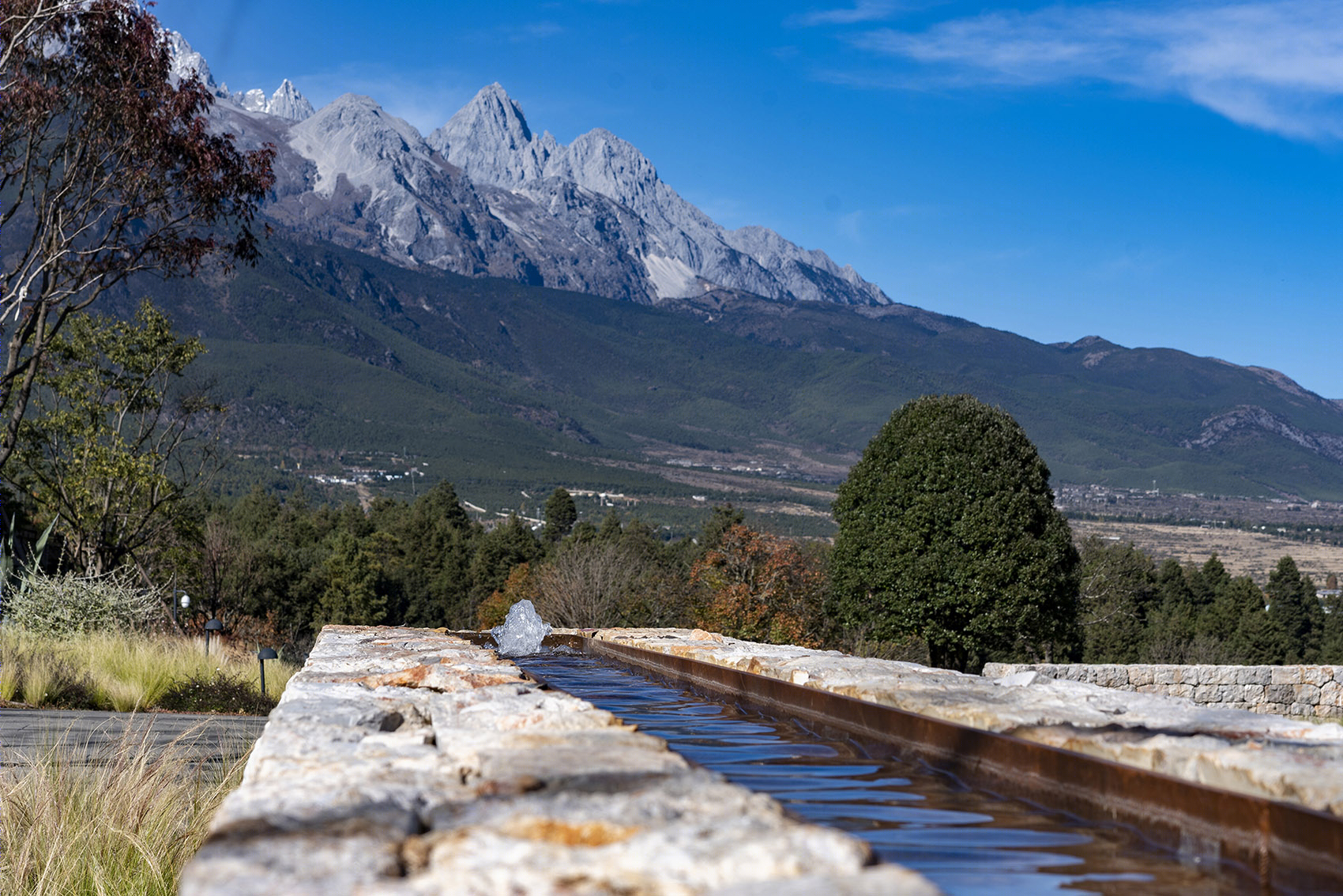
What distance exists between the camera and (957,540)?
22.1 m

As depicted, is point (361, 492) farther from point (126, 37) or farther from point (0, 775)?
point (0, 775)

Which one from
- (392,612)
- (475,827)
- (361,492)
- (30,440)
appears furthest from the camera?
(361,492)

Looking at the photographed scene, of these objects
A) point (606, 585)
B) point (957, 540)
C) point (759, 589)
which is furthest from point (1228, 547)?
point (957, 540)

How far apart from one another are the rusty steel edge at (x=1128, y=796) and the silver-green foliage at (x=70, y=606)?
14248 millimetres

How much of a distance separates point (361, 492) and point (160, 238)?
123595 millimetres

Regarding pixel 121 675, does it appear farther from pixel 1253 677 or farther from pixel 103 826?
pixel 1253 677

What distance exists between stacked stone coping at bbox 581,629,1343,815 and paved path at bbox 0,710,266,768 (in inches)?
142

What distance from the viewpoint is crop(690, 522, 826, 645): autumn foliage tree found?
1243 inches

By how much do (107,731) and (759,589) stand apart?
1028 inches

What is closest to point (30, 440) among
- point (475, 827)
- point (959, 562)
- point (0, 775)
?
point (959, 562)

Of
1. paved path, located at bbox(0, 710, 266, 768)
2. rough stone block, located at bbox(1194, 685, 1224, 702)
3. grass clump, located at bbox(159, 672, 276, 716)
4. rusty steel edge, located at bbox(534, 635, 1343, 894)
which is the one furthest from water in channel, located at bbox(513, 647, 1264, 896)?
grass clump, located at bbox(159, 672, 276, 716)

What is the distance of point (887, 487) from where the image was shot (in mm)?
23094

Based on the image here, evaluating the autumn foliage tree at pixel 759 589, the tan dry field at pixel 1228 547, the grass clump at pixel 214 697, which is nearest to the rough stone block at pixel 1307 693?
the grass clump at pixel 214 697

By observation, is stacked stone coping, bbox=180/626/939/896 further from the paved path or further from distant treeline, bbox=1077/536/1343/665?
distant treeline, bbox=1077/536/1343/665
